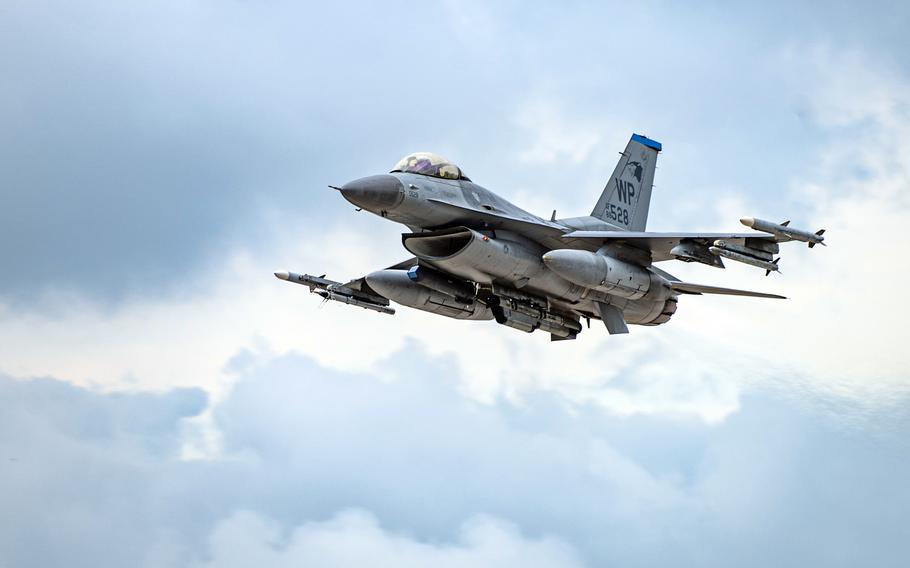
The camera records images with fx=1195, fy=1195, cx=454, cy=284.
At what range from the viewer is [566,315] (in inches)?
1212

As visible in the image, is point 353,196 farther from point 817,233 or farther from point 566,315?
point 817,233

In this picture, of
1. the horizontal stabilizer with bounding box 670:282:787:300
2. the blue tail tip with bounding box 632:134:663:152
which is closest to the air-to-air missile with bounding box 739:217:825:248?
the horizontal stabilizer with bounding box 670:282:787:300

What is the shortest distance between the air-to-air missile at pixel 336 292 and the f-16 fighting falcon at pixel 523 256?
172 cm

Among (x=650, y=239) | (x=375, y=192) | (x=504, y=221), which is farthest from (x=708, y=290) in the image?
(x=375, y=192)

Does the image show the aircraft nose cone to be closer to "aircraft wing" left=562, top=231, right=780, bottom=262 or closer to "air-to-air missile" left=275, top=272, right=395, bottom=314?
"aircraft wing" left=562, top=231, right=780, bottom=262

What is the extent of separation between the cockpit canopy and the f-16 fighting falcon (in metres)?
0.03

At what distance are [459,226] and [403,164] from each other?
202cm

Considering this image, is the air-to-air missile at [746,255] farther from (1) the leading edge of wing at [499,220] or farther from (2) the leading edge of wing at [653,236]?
(1) the leading edge of wing at [499,220]

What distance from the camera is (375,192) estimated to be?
90.0ft

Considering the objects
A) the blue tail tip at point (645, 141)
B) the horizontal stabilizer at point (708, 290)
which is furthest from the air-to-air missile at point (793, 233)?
the blue tail tip at point (645, 141)

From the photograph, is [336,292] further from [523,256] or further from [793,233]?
[793,233]

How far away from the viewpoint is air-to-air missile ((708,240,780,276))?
1055 inches

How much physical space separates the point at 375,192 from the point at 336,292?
21.9 ft

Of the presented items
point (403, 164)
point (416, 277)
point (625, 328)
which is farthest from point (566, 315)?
point (403, 164)
